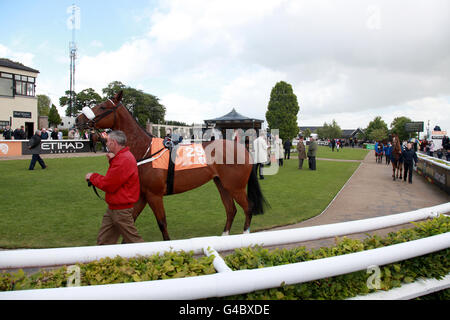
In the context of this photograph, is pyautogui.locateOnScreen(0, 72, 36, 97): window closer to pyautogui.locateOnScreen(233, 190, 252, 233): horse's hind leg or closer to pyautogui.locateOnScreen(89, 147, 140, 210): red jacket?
pyautogui.locateOnScreen(233, 190, 252, 233): horse's hind leg

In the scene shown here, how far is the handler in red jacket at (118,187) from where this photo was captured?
3025 mm

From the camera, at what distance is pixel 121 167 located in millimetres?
3031

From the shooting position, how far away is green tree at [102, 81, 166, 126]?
61.7 metres

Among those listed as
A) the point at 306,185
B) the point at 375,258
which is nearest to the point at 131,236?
the point at 375,258

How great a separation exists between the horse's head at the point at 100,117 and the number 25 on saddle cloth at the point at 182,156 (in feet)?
2.19

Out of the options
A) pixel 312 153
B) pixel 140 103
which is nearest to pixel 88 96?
pixel 140 103

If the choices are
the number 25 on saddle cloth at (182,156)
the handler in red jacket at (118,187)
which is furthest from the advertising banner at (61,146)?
the handler in red jacket at (118,187)

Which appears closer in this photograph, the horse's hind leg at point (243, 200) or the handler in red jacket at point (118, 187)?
the handler in red jacket at point (118, 187)

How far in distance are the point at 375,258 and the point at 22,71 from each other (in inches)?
1644

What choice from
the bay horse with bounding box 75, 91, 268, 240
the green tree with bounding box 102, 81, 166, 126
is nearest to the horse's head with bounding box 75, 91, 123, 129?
the bay horse with bounding box 75, 91, 268, 240

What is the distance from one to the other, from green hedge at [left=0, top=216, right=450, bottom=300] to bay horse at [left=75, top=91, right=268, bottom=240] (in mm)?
1875

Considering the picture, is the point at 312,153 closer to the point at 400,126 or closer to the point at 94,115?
the point at 94,115

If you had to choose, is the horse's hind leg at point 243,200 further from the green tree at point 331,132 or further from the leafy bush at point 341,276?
the green tree at point 331,132
